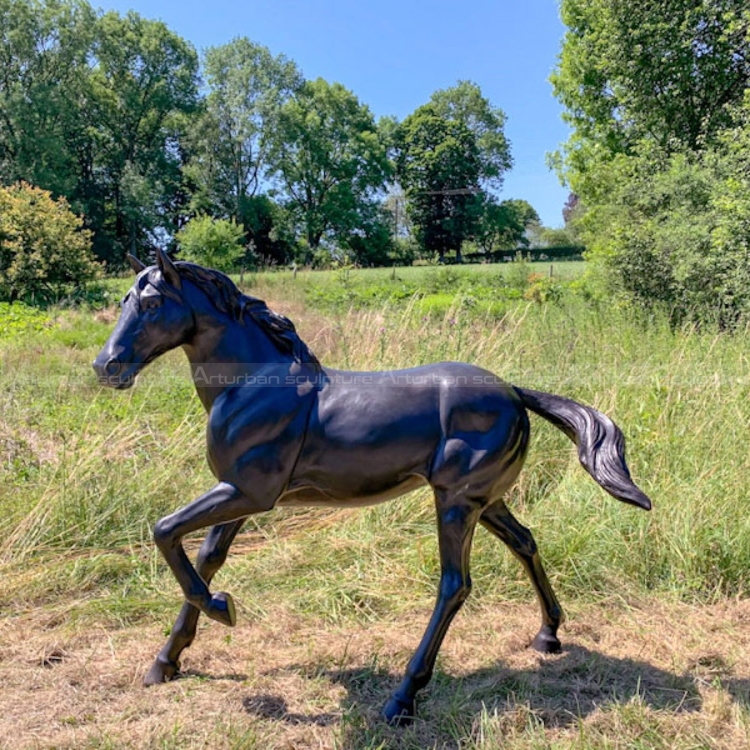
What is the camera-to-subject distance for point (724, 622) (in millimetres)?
2705

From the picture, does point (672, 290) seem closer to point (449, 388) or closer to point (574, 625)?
point (574, 625)

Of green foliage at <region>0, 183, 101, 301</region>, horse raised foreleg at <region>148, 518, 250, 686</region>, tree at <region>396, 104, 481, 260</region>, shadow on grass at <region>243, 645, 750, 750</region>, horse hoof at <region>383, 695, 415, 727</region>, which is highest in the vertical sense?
tree at <region>396, 104, 481, 260</region>

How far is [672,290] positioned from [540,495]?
6359 millimetres

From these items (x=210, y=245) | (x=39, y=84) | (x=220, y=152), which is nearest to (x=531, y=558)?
(x=210, y=245)

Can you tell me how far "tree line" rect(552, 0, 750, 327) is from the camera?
753 centimetres

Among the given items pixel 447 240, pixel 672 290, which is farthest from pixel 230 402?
pixel 447 240

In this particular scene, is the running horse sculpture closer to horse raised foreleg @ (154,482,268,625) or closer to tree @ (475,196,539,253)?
horse raised foreleg @ (154,482,268,625)

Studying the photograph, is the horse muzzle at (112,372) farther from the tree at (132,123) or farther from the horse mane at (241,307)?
the tree at (132,123)

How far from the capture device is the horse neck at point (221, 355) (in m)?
2.09

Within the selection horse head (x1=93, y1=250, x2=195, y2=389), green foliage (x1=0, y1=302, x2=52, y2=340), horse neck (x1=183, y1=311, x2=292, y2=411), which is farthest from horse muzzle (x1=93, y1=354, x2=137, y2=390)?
green foliage (x1=0, y1=302, x2=52, y2=340)

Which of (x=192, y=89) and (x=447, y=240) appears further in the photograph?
(x=447, y=240)

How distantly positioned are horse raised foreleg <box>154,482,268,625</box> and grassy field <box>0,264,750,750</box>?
0.43 m

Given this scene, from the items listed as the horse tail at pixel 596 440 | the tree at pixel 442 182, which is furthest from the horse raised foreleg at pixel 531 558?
the tree at pixel 442 182

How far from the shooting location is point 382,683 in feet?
7.60
